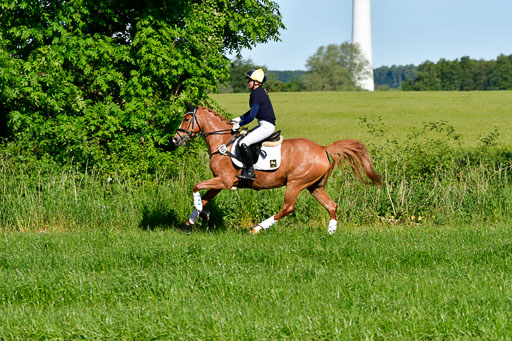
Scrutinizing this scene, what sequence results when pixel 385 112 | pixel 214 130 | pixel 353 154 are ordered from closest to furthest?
pixel 214 130
pixel 353 154
pixel 385 112

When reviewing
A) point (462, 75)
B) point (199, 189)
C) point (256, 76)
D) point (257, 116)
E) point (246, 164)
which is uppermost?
point (462, 75)

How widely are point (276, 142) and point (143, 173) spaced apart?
14.4ft

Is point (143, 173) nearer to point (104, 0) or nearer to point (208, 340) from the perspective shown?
point (104, 0)

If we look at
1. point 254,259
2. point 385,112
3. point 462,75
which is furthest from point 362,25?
point 254,259

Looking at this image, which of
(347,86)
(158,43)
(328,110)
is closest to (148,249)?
(158,43)

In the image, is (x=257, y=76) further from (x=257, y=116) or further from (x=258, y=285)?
(x=258, y=285)

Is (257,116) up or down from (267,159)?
up

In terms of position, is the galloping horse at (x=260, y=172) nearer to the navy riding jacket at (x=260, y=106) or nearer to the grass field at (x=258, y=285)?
the navy riding jacket at (x=260, y=106)

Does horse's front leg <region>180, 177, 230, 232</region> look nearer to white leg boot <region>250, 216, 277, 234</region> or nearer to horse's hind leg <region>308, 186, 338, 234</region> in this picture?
white leg boot <region>250, 216, 277, 234</region>

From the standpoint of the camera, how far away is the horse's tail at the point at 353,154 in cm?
1053

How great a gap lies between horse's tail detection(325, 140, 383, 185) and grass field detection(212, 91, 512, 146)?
865 inches

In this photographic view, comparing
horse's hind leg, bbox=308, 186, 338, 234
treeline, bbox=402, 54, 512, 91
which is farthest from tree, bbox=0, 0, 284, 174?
treeline, bbox=402, 54, 512, 91

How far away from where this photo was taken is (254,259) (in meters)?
8.28

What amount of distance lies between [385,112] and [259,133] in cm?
5094
